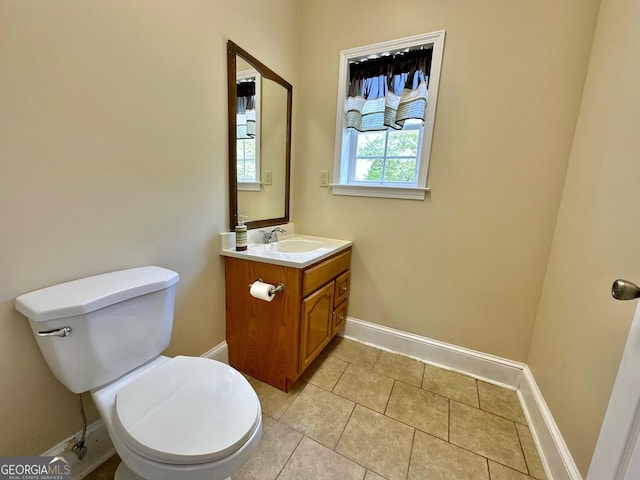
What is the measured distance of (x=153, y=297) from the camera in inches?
39.7

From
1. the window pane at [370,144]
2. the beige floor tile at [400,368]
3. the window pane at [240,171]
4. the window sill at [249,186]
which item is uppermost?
the window pane at [370,144]

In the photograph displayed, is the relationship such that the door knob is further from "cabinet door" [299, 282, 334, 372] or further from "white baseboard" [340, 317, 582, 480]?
"cabinet door" [299, 282, 334, 372]

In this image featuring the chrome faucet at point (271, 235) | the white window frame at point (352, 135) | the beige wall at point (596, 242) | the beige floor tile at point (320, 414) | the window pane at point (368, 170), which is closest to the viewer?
the beige wall at point (596, 242)

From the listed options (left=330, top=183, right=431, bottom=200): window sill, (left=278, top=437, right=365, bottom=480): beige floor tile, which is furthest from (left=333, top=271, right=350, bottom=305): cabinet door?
(left=278, top=437, right=365, bottom=480): beige floor tile

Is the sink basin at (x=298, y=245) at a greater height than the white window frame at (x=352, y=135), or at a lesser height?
lesser

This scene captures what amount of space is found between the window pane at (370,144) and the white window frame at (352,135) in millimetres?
75

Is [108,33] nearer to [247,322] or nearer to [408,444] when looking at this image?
[247,322]

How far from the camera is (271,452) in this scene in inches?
45.6

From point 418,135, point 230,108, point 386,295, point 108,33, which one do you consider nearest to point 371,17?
point 418,135

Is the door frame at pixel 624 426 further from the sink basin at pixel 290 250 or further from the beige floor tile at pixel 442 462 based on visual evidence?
the sink basin at pixel 290 250

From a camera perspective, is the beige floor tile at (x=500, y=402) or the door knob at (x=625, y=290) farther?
the beige floor tile at (x=500, y=402)

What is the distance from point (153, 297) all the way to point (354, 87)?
5.83 feet

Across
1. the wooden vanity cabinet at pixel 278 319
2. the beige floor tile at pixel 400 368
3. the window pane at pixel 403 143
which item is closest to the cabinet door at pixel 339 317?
the wooden vanity cabinet at pixel 278 319

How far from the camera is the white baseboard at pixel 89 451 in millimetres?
978
